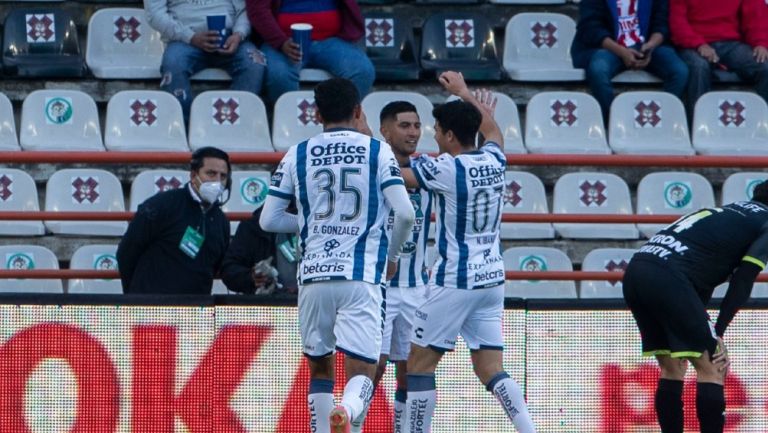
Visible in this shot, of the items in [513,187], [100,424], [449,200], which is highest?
[449,200]

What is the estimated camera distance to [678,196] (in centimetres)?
1216

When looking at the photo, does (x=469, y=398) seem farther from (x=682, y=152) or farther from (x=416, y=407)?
(x=682, y=152)

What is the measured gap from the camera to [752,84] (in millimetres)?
13250

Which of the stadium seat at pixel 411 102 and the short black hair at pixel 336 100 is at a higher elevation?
the short black hair at pixel 336 100

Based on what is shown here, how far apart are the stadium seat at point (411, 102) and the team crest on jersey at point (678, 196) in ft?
5.90

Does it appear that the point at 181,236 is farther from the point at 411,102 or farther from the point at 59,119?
the point at 411,102

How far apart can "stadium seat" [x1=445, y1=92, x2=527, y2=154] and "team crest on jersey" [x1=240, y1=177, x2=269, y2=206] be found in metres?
1.90

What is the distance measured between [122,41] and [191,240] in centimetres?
389

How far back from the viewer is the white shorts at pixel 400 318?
9039 mm

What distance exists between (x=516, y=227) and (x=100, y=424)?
388 cm

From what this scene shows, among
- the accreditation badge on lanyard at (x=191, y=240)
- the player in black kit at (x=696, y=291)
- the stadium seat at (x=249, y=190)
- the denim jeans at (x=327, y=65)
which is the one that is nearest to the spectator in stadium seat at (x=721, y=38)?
the denim jeans at (x=327, y=65)

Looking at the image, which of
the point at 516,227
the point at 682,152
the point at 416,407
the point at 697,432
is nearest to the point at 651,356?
the point at 697,432

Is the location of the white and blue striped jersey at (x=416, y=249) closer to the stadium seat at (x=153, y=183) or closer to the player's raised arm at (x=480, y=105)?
the player's raised arm at (x=480, y=105)

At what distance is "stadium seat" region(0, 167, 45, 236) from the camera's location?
11.4m
